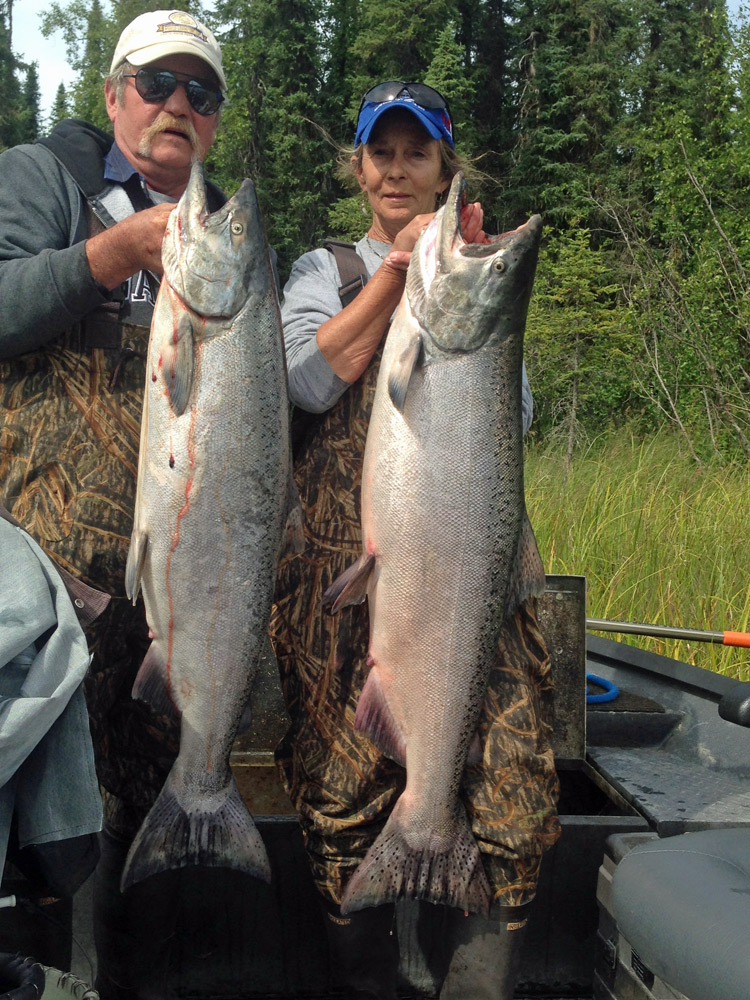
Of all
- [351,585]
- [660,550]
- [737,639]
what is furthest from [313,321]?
[660,550]

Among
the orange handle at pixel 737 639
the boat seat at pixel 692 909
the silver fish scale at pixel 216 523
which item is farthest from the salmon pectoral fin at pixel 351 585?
the orange handle at pixel 737 639

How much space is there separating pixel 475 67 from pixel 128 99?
33517mm

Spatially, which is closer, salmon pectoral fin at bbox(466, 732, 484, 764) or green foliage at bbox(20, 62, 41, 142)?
salmon pectoral fin at bbox(466, 732, 484, 764)

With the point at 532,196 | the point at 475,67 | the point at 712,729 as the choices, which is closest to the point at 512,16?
the point at 475,67

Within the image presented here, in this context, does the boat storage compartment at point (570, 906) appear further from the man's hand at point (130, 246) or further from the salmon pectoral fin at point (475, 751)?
the man's hand at point (130, 246)

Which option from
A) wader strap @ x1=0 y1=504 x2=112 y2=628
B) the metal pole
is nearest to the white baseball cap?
wader strap @ x1=0 y1=504 x2=112 y2=628

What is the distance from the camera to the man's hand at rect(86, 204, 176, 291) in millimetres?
2420

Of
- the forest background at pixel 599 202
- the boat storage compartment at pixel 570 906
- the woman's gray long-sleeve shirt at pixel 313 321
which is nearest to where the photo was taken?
the woman's gray long-sleeve shirt at pixel 313 321

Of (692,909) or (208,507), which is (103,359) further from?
(692,909)

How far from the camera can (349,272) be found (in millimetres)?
2973

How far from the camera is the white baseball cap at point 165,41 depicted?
9.26 ft

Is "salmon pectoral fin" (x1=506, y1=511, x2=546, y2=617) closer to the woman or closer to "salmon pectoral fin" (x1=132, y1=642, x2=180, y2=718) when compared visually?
the woman

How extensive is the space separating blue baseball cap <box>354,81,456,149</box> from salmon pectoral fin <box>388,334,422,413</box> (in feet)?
2.61

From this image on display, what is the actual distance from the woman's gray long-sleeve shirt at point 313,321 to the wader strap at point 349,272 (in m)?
0.02
